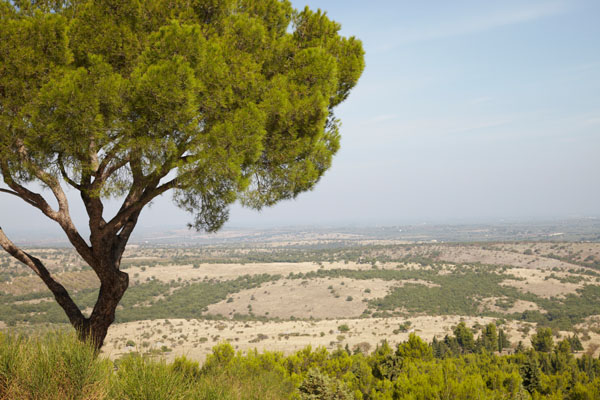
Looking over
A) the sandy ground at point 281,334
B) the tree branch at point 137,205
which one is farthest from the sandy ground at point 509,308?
the tree branch at point 137,205

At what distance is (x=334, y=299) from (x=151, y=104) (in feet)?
251

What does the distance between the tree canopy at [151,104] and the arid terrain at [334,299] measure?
27.6 meters

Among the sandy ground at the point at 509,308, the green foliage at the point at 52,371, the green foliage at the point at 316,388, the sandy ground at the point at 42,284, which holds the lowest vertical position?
the sandy ground at the point at 509,308

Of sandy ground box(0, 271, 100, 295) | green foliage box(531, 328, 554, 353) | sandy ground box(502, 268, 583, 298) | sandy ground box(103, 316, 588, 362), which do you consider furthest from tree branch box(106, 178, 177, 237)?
sandy ground box(502, 268, 583, 298)

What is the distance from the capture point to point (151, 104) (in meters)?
5.20

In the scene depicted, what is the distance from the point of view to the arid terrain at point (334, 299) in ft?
149

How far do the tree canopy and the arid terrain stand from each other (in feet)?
90.7

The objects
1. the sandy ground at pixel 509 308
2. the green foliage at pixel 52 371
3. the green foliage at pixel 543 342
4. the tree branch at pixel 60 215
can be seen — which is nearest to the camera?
the green foliage at pixel 52 371

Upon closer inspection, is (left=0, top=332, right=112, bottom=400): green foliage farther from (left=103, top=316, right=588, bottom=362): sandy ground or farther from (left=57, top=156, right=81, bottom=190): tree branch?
(left=103, top=316, right=588, bottom=362): sandy ground

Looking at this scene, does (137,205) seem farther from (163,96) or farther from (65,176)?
(163,96)

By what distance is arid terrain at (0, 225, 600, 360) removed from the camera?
45312mm

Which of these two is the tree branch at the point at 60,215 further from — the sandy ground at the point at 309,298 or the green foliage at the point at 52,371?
the sandy ground at the point at 309,298

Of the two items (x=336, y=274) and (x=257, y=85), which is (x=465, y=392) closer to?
(x=257, y=85)

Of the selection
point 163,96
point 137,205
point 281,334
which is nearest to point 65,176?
point 137,205
